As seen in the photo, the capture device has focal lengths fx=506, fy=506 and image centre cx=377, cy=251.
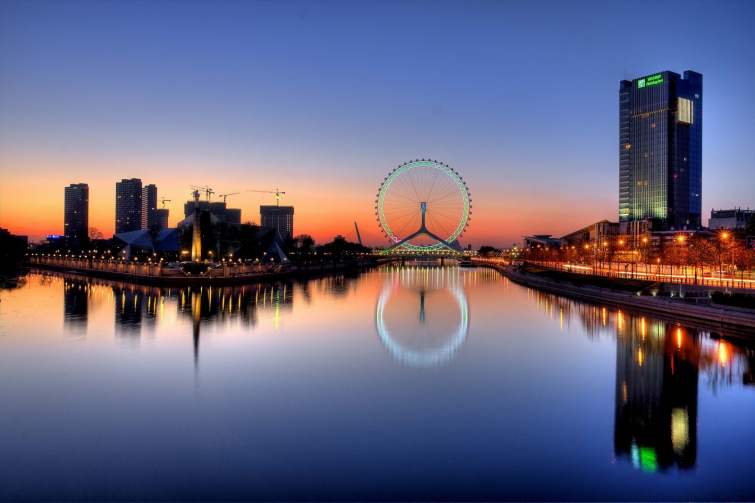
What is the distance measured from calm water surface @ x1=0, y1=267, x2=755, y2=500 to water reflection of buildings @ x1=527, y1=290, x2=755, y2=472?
0.21 feet

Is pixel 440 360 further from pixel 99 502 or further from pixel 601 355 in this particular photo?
pixel 99 502

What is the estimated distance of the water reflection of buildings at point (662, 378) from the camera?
9.05m

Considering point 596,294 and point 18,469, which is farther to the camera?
point 596,294

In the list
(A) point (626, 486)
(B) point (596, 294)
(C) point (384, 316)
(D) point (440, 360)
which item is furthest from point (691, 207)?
(A) point (626, 486)

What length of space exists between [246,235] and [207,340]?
1926 inches

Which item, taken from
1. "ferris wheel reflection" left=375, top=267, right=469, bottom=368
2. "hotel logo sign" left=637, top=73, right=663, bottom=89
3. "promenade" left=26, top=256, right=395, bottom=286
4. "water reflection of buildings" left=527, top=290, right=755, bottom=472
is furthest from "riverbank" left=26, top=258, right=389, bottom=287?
"hotel logo sign" left=637, top=73, right=663, bottom=89

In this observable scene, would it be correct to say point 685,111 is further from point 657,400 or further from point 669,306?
point 657,400

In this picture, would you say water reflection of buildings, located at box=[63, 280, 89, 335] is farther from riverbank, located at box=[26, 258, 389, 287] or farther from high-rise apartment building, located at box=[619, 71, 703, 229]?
high-rise apartment building, located at box=[619, 71, 703, 229]

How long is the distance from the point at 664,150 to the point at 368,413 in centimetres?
12043

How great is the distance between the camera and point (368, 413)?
10945 millimetres

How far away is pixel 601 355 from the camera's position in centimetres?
1745

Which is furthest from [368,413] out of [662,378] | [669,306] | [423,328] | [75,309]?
[75,309]

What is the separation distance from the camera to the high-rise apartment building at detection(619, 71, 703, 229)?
110m

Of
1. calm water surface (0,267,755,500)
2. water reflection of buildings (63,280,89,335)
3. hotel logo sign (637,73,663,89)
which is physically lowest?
calm water surface (0,267,755,500)
